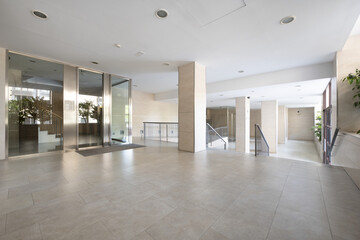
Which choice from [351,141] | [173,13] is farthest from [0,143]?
[351,141]

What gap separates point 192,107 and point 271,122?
9087 millimetres

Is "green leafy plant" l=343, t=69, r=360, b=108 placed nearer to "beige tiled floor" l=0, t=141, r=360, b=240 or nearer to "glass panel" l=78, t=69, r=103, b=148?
"beige tiled floor" l=0, t=141, r=360, b=240

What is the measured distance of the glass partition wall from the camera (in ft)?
14.7

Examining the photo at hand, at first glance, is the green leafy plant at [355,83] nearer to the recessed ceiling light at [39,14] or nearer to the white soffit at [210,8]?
the white soffit at [210,8]

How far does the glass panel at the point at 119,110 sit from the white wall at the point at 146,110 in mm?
3335

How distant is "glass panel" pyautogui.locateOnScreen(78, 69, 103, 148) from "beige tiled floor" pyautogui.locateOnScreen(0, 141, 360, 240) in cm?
242

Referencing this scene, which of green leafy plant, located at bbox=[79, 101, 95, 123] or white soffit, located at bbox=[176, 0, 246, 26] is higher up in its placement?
white soffit, located at bbox=[176, 0, 246, 26]

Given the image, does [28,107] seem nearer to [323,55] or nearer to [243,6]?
[243,6]

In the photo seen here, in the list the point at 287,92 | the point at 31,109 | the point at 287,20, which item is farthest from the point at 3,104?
the point at 287,92

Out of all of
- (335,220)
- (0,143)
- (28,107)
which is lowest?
(335,220)

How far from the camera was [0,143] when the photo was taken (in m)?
4.08

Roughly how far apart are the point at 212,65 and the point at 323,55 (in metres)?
3.35

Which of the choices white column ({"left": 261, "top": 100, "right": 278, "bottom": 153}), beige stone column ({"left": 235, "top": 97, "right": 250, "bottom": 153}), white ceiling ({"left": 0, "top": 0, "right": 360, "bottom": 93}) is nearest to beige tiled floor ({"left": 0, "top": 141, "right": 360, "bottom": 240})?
white ceiling ({"left": 0, "top": 0, "right": 360, "bottom": 93})

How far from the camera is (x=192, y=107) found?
17.1ft
